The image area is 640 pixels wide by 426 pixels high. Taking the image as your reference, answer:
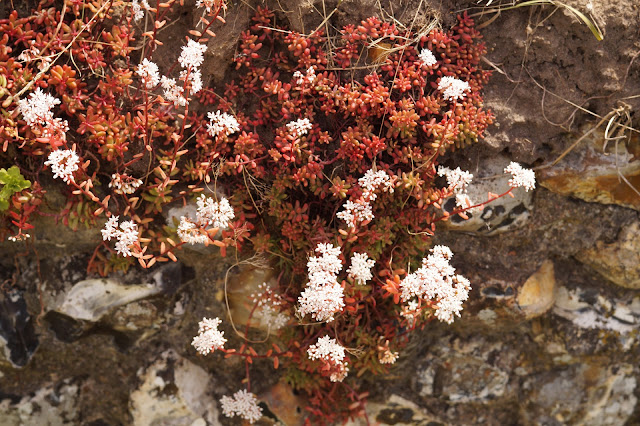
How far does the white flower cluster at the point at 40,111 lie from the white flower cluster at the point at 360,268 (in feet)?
5.43

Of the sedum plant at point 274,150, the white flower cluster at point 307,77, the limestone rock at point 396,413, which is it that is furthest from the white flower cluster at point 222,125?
the limestone rock at point 396,413

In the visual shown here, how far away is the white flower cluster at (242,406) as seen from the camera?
3432 mm

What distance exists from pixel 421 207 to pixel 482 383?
155 centimetres

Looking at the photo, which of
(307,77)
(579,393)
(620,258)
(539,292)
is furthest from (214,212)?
(579,393)

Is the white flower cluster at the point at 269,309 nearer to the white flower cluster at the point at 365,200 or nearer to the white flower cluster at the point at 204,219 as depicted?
the white flower cluster at the point at 204,219

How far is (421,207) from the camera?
316 centimetres

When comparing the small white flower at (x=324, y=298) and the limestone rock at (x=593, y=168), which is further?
the limestone rock at (x=593, y=168)

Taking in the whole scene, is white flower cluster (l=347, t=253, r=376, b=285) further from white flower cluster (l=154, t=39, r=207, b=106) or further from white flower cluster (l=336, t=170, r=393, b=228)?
white flower cluster (l=154, t=39, r=207, b=106)

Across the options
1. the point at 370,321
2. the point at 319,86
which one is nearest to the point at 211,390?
the point at 370,321

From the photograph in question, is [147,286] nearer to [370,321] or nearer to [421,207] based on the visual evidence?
[370,321]

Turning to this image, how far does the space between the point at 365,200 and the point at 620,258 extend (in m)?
1.93

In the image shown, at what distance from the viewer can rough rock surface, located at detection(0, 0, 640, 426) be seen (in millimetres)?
3283

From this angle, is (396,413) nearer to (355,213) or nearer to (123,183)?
(355,213)

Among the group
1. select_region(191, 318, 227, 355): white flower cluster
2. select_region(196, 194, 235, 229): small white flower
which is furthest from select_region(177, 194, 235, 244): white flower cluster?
select_region(191, 318, 227, 355): white flower cluster
